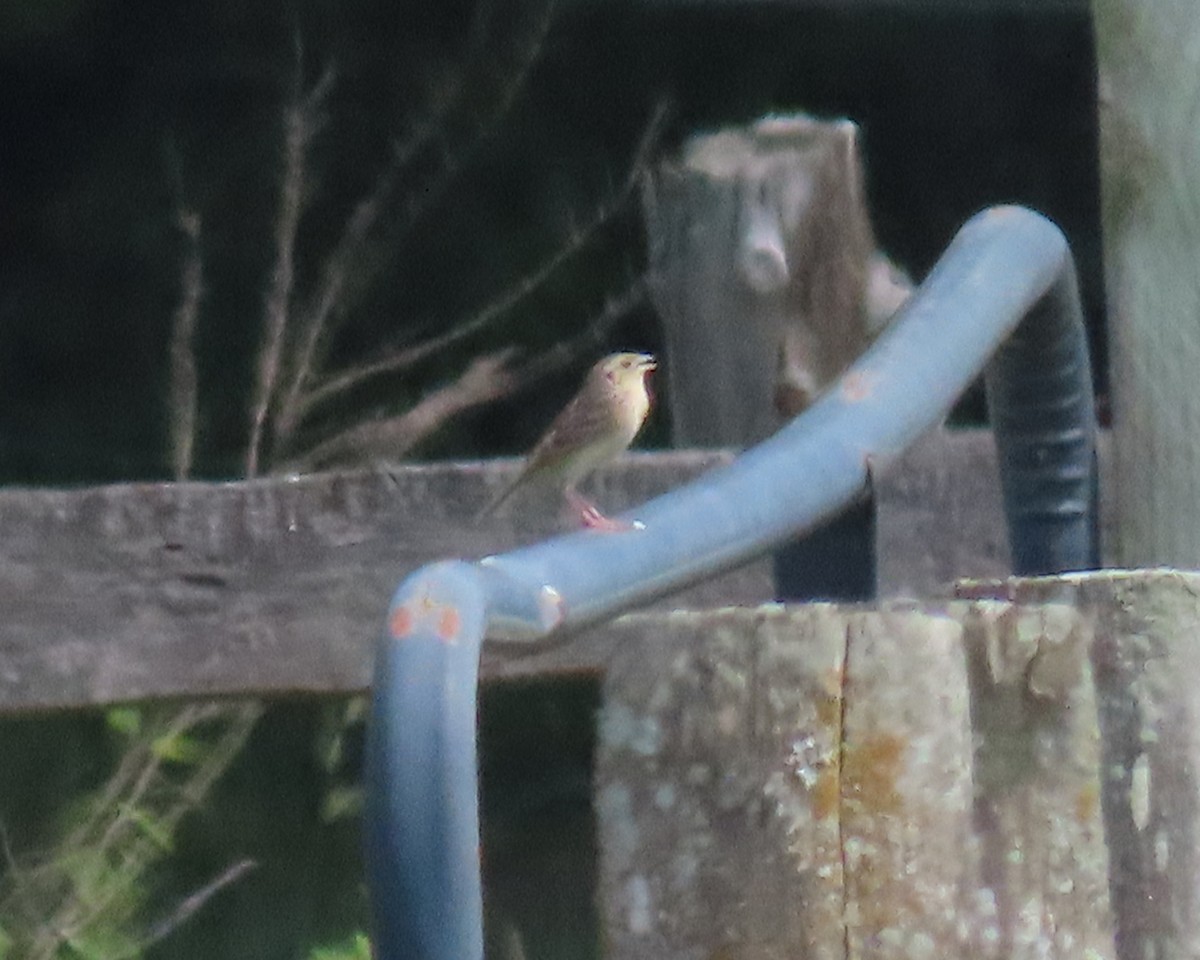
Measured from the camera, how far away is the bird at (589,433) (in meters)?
2.30

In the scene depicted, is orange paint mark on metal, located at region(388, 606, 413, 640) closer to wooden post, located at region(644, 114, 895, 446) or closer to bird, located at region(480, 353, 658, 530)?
bird, located at region(480, 353, 658, 530)

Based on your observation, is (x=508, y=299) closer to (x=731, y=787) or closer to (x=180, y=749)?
(x=180, y=749)

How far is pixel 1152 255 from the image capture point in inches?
97.5

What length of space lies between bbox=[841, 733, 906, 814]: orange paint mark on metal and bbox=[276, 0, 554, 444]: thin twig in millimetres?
3533

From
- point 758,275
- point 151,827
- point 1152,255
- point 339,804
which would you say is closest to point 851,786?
point 1152,255

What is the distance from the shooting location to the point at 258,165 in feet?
17.3

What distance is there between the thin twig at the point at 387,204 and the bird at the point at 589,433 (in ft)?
3.24

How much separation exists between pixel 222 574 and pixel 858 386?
0.93 metres

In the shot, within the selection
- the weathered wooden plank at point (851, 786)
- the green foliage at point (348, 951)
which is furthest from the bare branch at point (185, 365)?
the weathered wooden plank at point (851, 786)

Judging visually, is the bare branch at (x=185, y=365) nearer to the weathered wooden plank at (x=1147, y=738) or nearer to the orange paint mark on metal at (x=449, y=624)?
the weathered wooden plank at (x=1147, y=738)

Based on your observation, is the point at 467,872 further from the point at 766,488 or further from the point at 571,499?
the point at 571,499

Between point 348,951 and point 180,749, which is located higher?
point 180,749

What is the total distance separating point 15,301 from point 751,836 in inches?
170

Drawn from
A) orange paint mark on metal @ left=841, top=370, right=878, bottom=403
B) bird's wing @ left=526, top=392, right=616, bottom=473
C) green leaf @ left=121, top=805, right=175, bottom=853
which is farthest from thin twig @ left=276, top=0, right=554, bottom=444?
orange paint mark on metal @ left=841, top=370, right=878, bottom=403
